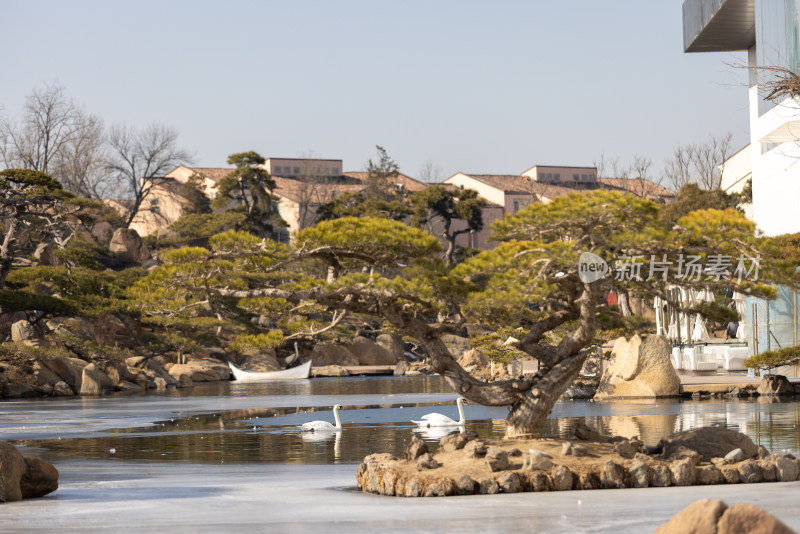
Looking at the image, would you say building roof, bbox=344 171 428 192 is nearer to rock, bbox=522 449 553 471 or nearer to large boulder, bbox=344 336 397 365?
large boulder, bbox=344 336 397 365

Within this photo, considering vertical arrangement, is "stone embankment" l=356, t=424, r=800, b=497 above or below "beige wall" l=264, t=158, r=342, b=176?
below

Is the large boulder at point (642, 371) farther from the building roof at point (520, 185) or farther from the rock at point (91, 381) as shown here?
the building roof at point (520, 185)

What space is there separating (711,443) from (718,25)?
71.9ft

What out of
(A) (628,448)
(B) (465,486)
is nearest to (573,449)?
(A) (628,448)

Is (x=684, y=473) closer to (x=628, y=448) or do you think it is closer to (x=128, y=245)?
(x=628, y=448)

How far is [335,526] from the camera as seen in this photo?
293 inches

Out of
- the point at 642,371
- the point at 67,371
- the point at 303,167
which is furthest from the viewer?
the point at 303,167

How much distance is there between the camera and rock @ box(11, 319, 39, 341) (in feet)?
118

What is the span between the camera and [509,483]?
30.6 feet

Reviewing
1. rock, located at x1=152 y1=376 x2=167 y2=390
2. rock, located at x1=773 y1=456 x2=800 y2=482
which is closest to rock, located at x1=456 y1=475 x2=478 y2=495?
rock, located at x1=773 y1=456 x2=800 y2=482

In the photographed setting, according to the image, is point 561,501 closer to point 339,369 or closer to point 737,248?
point 737,248

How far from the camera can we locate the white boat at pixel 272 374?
4247 centimetres

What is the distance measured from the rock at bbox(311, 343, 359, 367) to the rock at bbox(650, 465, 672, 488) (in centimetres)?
4088

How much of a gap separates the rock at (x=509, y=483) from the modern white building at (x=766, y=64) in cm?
1411
